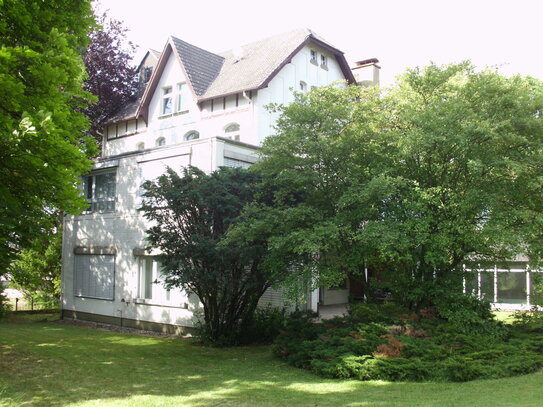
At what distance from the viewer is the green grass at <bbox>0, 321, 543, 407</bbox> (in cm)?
856

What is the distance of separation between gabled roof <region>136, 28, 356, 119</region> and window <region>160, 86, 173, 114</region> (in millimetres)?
595

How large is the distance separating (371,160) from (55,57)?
7565 millimetres

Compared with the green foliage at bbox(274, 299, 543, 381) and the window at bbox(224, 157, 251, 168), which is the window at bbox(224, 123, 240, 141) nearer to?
the window at bbox(224, 157, 251, 168)

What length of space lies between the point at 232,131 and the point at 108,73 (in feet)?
26.2

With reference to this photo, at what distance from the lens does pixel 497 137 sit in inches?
459

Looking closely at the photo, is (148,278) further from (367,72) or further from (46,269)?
(367,72)

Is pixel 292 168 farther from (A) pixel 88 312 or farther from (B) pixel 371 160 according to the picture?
(A) pixel 88 312

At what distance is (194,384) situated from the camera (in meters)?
10.2

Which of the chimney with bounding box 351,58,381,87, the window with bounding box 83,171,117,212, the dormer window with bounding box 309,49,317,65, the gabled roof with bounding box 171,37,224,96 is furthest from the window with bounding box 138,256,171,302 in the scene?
the chimney with bounding box 351,58,381,87

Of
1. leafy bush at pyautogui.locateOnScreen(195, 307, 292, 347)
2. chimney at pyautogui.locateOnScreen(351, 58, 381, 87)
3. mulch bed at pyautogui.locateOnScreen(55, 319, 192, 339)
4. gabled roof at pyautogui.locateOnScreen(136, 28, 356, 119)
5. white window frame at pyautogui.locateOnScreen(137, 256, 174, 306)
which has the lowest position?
mulch bed at pyautogui.locateOnScreen(55, 319, 192, 339)

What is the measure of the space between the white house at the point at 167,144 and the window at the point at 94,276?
0.13 ft

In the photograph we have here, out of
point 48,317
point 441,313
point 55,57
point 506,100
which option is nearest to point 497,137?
point 506,100

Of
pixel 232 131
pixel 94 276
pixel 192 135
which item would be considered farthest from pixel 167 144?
pixel 94 276

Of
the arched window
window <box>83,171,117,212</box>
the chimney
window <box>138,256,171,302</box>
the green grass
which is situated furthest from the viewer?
the chimney
